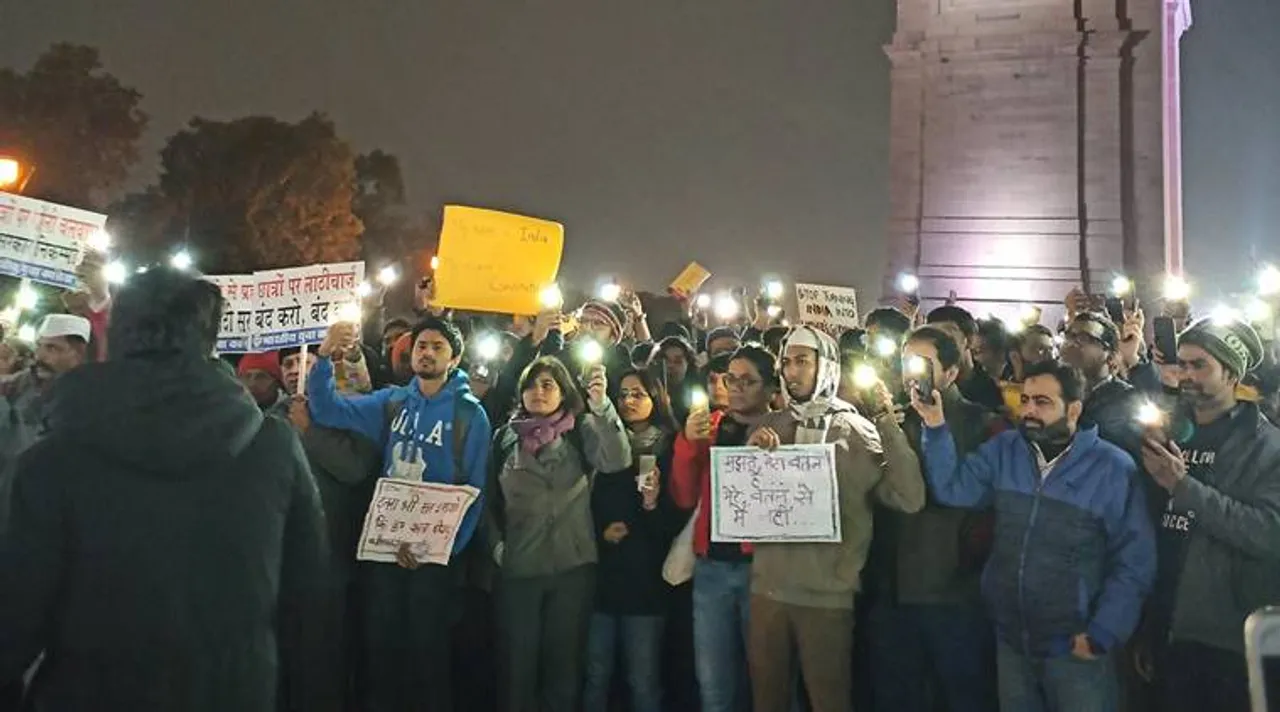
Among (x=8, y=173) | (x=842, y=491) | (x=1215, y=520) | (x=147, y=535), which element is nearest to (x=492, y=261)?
(x=842, y=491)

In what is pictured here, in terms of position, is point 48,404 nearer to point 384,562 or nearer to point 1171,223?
point 384,562

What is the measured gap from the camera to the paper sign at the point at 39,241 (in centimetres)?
796

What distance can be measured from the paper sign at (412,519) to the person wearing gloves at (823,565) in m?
1.53

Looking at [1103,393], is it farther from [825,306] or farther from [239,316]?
[239,316]

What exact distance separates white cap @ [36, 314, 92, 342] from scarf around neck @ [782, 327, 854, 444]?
3.98 metres

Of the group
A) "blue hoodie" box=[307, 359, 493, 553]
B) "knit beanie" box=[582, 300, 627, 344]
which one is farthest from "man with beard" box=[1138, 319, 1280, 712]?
"knit beanie" box=[582, 300, 627, 344]

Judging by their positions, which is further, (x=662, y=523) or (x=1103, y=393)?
(x=662, y=523)

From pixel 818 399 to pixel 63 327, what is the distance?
4210 millimetres

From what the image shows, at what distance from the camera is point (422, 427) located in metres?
5.79

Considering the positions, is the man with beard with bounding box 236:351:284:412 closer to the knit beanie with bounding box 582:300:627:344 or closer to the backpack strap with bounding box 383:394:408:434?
the backpack strap with bounding box 383:394:408:434

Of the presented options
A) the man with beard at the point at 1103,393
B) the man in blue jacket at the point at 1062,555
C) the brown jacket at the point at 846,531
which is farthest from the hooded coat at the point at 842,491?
the man with beard at the point at 1103,393

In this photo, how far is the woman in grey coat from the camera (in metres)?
5.65

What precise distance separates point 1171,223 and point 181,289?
26.6 metres

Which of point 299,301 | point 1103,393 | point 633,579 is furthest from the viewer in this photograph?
point 299,301
